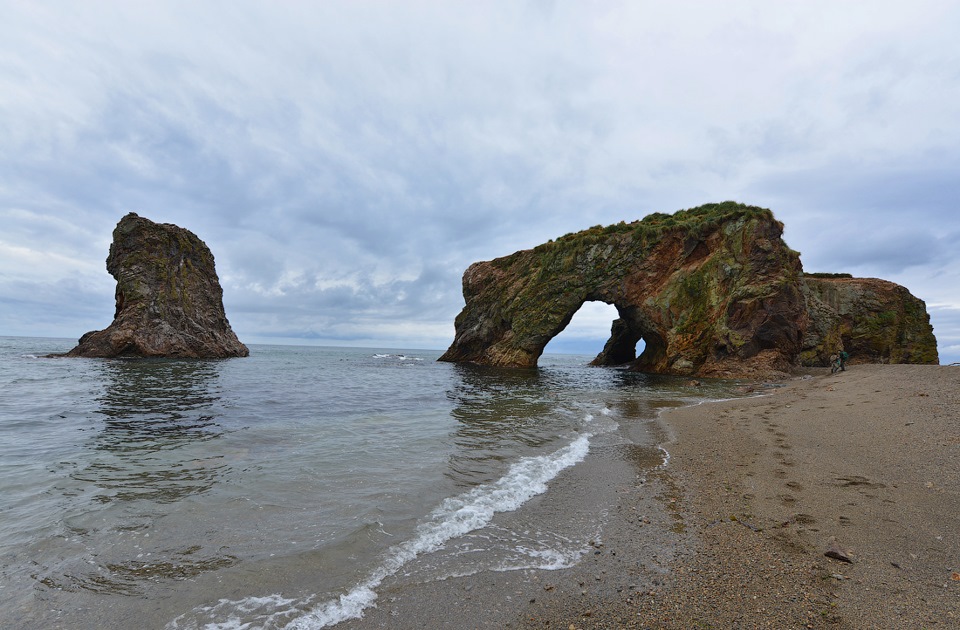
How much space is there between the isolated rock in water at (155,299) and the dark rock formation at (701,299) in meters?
32.7

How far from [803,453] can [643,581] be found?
5.86 metres

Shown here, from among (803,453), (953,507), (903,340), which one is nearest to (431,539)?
(953,507)

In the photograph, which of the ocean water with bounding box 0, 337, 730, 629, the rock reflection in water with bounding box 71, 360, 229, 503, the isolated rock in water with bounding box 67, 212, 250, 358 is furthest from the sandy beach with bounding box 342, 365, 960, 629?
the isolated rock in water with bounding box 67, 212, 250, 358

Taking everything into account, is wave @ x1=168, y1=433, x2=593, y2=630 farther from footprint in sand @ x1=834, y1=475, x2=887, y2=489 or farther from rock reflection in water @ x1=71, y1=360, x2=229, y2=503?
footprint in sand @ x1=834, y1=475, x2=887, y2=489

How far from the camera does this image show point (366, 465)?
7480mm

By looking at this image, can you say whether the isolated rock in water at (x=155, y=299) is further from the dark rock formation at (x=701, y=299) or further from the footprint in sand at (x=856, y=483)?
the footprint in sand at (x=856, y=483)

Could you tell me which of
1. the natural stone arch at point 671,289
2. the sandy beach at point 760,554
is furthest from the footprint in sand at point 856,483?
the natural stone arch at point 671,289

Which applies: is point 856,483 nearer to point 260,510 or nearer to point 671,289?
point 260,510

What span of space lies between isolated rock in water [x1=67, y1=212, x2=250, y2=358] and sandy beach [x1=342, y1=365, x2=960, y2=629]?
159 feet

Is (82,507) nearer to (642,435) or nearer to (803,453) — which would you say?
(642,435)

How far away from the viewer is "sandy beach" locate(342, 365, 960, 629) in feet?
10.00

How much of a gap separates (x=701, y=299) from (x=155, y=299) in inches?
2073

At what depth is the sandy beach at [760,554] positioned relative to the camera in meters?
3.05

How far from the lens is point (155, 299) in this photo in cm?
4134
